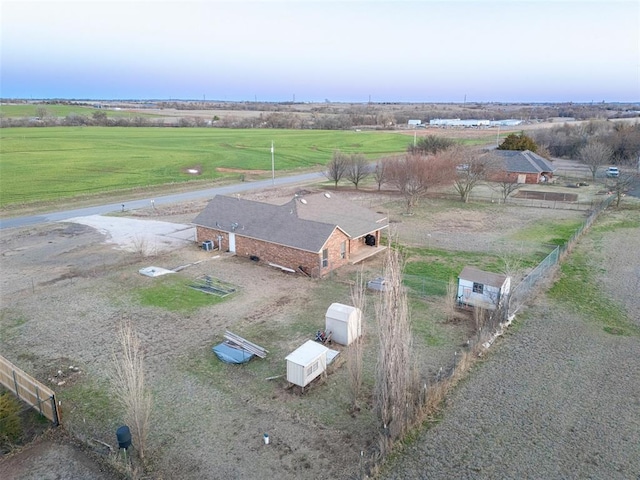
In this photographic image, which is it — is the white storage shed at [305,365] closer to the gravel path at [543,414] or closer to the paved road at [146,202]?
the gravel path at [543,414]

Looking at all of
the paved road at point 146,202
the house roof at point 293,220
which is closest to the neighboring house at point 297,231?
the house roof at point 293,220

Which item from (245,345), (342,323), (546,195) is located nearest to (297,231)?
(342,323)

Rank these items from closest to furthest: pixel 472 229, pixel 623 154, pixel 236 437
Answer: pixel 236 437
pixel 472 229
pixel 623 154

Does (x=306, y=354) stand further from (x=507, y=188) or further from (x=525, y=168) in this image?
(x=525, y=168)

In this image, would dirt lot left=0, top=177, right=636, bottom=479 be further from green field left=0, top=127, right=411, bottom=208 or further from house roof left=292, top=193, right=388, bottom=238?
green field left=0, top=127, right=411, bottom=208

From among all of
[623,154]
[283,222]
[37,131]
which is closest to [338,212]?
[283,222]

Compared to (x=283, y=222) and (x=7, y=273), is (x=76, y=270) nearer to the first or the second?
(x=7, y=273)
